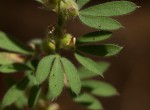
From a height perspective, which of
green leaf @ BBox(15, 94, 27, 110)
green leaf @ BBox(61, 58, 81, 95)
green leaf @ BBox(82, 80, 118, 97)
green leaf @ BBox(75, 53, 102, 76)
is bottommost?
green leaf @ BBox(15, 94, 27, 110)

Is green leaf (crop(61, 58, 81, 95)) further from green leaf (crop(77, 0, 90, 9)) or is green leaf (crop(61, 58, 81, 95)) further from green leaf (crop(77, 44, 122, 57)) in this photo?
green leaf (crop(77, 0, 90, 9))

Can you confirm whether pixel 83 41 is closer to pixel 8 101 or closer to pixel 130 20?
pixel 8 101

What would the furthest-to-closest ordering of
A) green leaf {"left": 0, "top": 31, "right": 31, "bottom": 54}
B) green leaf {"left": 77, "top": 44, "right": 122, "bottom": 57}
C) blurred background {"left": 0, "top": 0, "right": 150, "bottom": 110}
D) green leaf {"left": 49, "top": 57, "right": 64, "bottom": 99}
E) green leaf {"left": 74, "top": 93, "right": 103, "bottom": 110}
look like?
blurred background {"left": 0, "top": 0, "right": 150, "bottom": 110} → green leaf {"left": 74, "top": 93, "right": 103, "bottom": 110} → green leaf {"left": 0, "top": 31, "right": 31, "bottom": 54} → green leaf {"left": 77, "top": 44, "right": 122, "bottom": 57} → green leaf {"left": 49, "top": 57, "right": 64, "bottom": 99}

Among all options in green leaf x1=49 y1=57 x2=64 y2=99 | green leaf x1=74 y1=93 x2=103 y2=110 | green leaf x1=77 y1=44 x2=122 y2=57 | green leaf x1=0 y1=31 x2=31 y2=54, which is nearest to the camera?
green leaf x1=49 y1=57 x2=64 y2=99

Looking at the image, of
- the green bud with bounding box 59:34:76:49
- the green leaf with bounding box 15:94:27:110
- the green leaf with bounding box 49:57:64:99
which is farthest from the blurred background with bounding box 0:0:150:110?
the green leaf with bounding box 49:57:64:99

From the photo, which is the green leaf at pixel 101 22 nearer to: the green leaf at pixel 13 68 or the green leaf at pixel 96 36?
the green leaf at pixel 96 36
